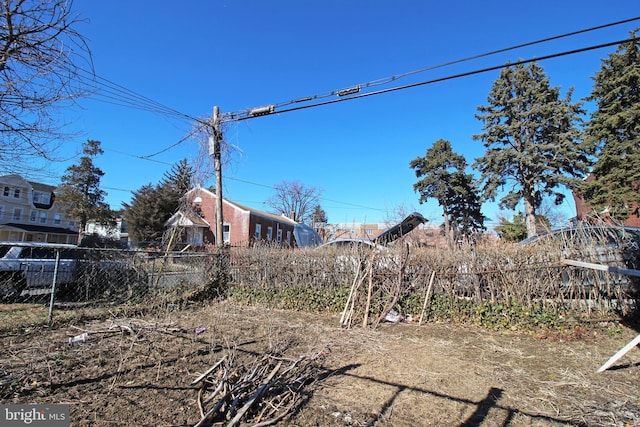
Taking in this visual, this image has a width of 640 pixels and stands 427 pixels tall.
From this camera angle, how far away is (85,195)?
29.5 metres

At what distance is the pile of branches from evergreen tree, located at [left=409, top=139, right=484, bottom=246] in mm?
26719

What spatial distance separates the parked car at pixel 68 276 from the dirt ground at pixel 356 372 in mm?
1950

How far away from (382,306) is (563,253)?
3531 mm

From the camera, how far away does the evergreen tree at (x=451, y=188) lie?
27.8 metres

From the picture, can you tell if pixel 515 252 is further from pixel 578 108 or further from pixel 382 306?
pixel 578 108

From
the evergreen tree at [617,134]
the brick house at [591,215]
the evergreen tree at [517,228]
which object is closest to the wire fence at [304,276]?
the brick house at [591,215]

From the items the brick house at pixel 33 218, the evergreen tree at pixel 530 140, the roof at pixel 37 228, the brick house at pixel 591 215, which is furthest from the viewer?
the brick house at pixel 33 218

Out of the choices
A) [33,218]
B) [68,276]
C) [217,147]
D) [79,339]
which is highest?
[217,147]

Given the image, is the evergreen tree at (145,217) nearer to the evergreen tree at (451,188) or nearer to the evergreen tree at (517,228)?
the evergreen tree at (451,188)

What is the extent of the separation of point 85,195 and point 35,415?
33.4 m

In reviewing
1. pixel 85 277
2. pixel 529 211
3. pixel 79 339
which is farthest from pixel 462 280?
pixel 529 211

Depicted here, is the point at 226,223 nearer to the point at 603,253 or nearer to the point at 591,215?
the point at 591,215

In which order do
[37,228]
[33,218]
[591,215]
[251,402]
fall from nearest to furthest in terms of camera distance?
[251,402], [591,215], [37,228], [33,218]

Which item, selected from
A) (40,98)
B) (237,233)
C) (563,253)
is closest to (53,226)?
(237,233)
